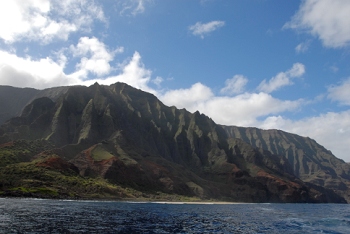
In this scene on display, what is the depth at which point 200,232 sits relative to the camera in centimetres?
7112

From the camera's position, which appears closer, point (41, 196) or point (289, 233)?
point (289, 233)

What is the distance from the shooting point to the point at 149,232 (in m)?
66.5

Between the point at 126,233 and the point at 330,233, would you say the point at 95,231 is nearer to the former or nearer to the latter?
the point at 126,233

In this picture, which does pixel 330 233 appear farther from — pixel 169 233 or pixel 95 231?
pixel 95 231

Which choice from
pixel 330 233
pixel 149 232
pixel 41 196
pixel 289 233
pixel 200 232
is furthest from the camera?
pixel 41 196

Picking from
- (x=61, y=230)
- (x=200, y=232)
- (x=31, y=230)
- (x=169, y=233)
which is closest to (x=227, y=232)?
(x=200, y=232)

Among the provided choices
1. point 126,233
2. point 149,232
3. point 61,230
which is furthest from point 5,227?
point 149,232

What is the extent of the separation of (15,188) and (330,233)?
163 metres

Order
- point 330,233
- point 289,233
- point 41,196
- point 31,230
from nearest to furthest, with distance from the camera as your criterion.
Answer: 1. point 31,230
2. point 289,233
3. point 330,233
4. point 41,196

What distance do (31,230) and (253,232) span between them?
44.9 metres

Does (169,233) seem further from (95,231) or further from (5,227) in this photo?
(5,227)

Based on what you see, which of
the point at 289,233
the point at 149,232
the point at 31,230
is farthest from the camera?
the point at 289,233

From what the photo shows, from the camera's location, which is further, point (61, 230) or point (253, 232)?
point (253, 232)

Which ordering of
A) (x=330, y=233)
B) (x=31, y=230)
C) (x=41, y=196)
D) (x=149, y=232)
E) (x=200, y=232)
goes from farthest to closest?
1. (x=41, y=196)
2. (x=330, y=233)
3. (x=200, y=232)
4. (x=149, y=232)
5. (x=31, y=230)
